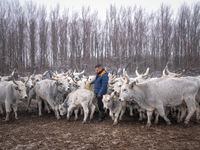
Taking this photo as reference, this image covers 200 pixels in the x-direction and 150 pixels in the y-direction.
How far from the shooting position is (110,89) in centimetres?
892

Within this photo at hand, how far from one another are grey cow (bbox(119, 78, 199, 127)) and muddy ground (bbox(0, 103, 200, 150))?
739 mm

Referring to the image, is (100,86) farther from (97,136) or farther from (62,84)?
(97,136)

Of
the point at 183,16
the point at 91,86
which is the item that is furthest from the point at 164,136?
the point at 183,16

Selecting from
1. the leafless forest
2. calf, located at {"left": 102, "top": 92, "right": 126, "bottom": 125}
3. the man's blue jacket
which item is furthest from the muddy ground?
the leafless forest

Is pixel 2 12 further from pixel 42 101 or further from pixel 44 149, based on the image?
pixel 44 149

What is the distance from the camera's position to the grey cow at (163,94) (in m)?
6.43

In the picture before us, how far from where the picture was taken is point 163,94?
648 centimetres

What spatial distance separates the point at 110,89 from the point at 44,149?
4916 millimetres

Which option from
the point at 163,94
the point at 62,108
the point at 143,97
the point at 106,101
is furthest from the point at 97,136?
the point at 62,108

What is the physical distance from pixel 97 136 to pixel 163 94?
2.92m

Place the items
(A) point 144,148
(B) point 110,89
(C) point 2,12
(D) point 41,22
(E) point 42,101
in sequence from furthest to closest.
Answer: (D) point 41,22 < (C) point 2,12 < (E) point 42,101 < (B) point 110,89 < (A) point 144,148

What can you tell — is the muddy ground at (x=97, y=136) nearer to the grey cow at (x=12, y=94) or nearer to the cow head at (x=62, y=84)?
the grey cow at (x=12, y=94)

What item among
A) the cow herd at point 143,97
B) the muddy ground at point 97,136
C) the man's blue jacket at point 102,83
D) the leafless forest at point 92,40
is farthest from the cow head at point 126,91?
the leafless forest at point 92,40

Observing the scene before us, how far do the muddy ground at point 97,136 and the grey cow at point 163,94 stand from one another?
29.1 inches
